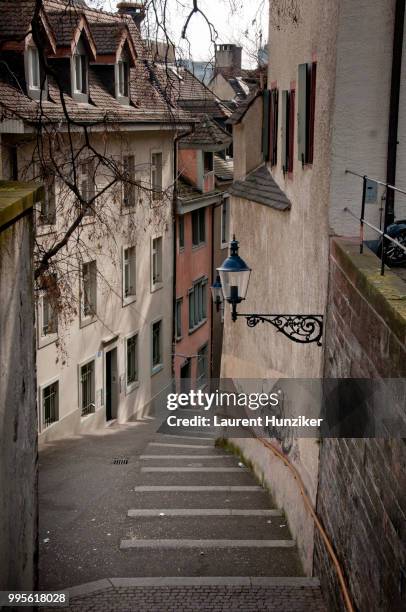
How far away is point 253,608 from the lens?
8.69 meters

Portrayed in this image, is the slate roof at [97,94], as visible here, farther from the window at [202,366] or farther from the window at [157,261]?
A: the window at [202,366]

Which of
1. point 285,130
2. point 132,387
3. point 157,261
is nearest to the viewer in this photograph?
point 285,130

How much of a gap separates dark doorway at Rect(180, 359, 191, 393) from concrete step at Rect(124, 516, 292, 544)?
751 inches

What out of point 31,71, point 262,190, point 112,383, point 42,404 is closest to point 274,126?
point 262,190

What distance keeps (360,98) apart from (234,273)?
2.20 meters

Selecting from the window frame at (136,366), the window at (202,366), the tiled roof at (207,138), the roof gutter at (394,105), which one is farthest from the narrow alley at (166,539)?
the window at (202,366)

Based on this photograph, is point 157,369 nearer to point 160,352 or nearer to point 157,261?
point 160,352

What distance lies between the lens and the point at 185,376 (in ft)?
104

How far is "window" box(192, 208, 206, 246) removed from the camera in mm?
30531

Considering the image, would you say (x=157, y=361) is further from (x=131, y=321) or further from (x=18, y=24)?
(x=18, y=24)

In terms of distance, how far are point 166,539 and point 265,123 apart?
7.56 metres

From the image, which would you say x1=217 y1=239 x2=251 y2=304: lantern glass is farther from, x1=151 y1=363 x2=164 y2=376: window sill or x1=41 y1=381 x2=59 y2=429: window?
x1=151 y1=363 x2=164 y2=376: window sill

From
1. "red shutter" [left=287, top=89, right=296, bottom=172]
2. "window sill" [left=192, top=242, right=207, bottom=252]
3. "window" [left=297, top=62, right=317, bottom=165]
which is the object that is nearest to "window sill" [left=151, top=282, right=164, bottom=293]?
"window sill" [left=192, top=242, right=207, bottom=252]

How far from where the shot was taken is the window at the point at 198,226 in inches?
1202
